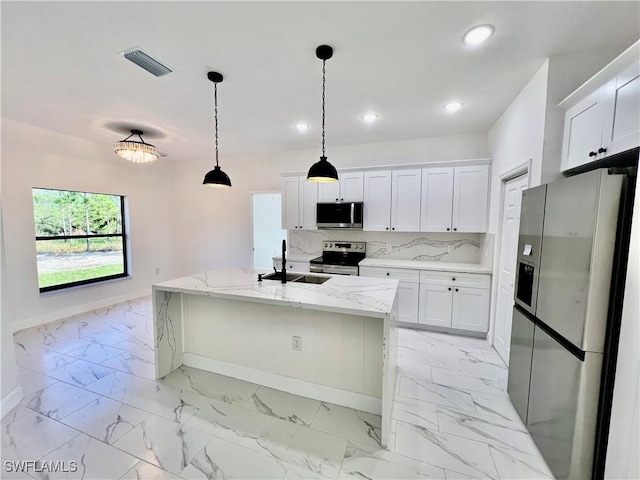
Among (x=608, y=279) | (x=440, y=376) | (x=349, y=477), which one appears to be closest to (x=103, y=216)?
(x=349, y=477)

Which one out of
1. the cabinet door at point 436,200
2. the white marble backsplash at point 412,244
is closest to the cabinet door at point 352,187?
the white marble backsplash at point 412,244

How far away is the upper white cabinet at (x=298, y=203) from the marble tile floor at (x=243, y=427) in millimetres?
2541

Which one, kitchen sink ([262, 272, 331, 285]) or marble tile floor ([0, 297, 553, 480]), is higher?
kitchen sink ([262, 272, 331, 285])

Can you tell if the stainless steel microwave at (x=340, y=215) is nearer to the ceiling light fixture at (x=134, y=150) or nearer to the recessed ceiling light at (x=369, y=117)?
the recessed ceiling light at (x=369, y=117)

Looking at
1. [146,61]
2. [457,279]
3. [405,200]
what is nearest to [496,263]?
[457,279]

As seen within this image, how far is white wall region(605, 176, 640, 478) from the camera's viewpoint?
120 centimetres

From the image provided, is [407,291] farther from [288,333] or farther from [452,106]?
[452,106]

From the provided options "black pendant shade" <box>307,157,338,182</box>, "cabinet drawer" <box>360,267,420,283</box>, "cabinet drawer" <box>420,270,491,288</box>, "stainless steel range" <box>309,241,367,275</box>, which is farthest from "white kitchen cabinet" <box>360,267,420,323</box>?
"black pendant shade" <box>307,157,338,182</box>

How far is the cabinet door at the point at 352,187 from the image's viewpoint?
406 cm

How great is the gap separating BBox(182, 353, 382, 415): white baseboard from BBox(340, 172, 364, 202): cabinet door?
2.67 m

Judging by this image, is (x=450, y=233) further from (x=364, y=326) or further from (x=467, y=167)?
(x=364, y=326)

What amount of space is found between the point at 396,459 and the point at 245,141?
4.23m

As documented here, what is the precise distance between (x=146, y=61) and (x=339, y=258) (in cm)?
339

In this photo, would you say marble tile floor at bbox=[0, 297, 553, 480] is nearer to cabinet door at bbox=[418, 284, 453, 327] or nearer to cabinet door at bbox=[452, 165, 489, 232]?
cabinet door at bbox=[418, 284, 453, 327]
